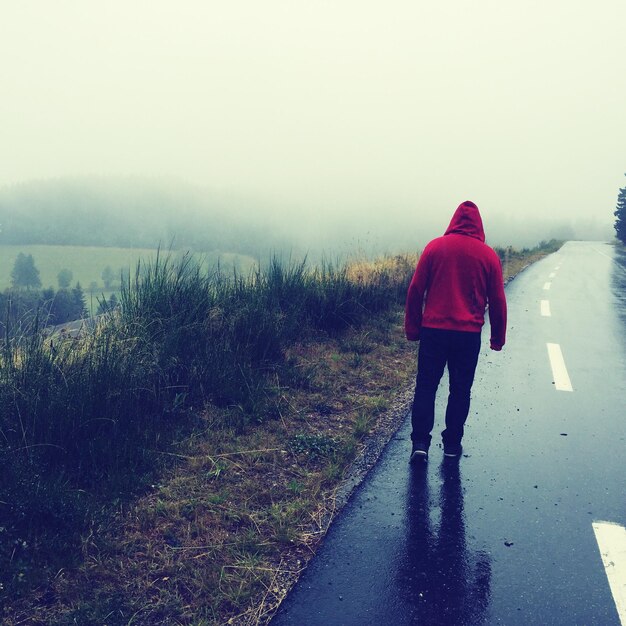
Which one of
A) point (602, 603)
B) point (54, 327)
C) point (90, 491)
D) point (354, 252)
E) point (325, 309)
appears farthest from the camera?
point (354, 252)

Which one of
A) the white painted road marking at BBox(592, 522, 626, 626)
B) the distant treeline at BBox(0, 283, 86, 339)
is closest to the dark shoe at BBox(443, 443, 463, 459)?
the white painted road marking at BBox(592, 522, 626, 626)

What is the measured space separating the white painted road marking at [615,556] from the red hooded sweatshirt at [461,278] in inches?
60.7

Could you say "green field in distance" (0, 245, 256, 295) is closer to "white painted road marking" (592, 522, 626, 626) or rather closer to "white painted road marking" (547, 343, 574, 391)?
"white painted road marking" (547, 343, 574, 391)

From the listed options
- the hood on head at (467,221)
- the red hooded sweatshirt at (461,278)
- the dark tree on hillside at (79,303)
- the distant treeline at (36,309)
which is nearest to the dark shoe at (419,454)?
the red hooded sweatshirt at (461,278)

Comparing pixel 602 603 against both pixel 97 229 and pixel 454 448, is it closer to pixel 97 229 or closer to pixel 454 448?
pixel 454 448

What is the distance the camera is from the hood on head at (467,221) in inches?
157

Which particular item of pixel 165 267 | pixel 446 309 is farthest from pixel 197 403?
pixel 446 309

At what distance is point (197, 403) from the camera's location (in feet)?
15.7

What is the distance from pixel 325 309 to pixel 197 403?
365 cm

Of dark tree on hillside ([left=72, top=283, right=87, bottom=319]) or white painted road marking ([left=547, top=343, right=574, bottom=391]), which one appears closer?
dark tree on hillside ([left=72, top=283, right=87, bottom=319])

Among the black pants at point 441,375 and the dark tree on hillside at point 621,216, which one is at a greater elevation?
the dark tree on hillside at point 621,216

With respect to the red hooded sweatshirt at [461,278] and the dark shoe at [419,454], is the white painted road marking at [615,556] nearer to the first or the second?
the dark shoe at [419,454]

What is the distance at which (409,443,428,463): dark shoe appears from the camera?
406 centimetres

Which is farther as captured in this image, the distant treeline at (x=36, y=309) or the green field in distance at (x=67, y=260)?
the green field in distance at (x=67, y=260)
